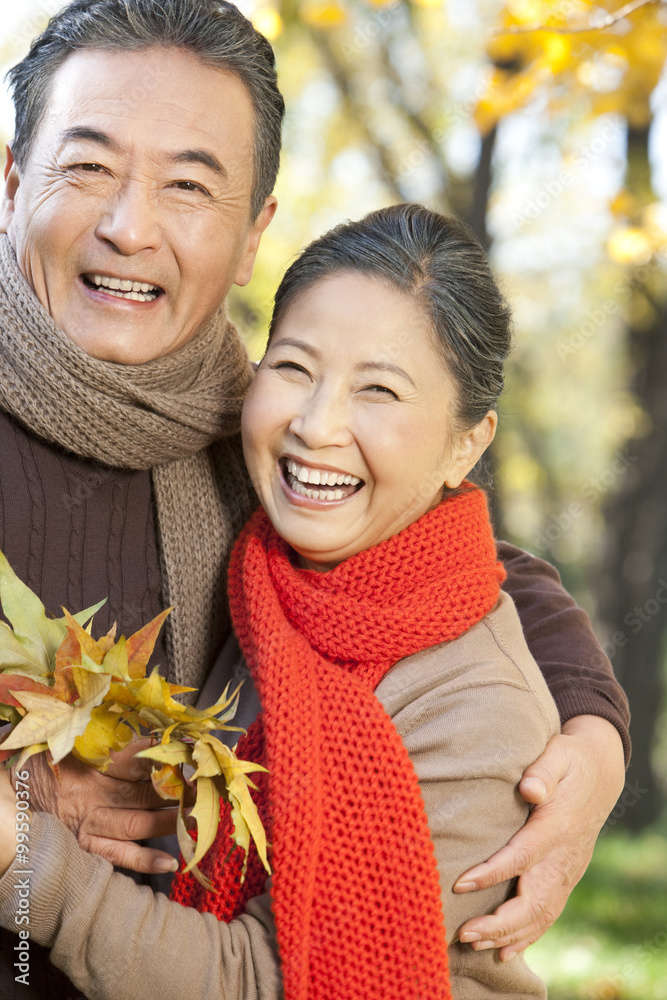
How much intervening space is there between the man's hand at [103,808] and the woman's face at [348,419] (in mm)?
594

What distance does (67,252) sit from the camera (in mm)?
2184

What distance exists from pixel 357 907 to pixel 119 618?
34.4 inches

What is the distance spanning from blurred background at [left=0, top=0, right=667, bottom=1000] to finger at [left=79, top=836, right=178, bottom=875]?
2.77 metres

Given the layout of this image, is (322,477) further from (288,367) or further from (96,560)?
(96,560)

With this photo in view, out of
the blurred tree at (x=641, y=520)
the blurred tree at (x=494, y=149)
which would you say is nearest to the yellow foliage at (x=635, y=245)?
the blurred tree at (x=494, y=149)

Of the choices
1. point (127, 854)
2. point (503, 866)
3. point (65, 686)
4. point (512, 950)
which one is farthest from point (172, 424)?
point (512, 950)

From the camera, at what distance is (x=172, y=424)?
230cm

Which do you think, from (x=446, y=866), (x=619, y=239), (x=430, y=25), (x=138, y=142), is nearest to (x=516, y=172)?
(x=430, y=25)

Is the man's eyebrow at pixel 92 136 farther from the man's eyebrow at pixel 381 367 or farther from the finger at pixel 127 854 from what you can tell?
the finger at pixel 127 854

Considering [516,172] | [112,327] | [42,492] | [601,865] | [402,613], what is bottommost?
[601,865]

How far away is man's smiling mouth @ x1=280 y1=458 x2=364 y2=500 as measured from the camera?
1.99 metres

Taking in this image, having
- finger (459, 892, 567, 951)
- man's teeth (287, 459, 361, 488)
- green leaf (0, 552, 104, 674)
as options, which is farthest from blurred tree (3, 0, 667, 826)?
finger (459, 892, 567, 951)

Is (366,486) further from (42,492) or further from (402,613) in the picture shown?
(42,492)

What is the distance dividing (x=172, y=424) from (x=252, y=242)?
1.88 feet
